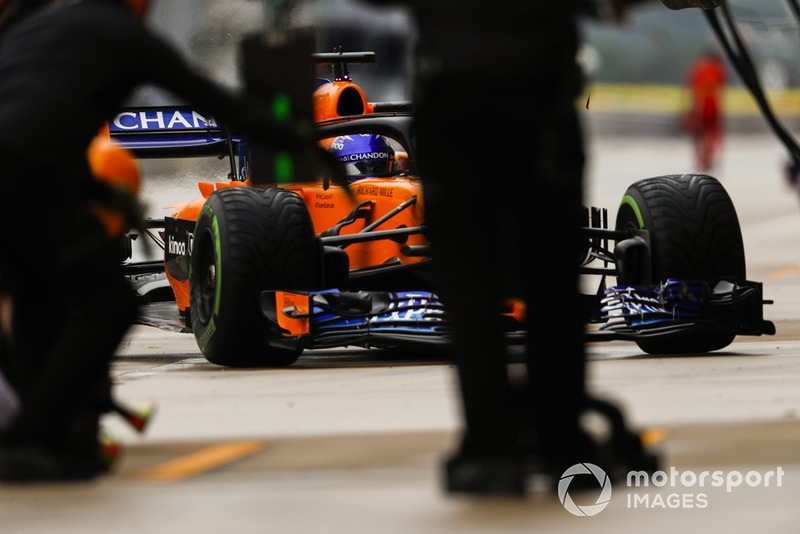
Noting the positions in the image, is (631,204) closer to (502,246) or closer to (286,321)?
(286,321)

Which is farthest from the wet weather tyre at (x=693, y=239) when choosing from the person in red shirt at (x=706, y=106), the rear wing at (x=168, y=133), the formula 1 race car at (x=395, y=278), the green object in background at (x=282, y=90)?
the person in red shirt at (x=706, y=106)

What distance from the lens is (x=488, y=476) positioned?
369cm

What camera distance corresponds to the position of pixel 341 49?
34.6 ft

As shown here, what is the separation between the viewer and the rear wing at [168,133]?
10.2 m

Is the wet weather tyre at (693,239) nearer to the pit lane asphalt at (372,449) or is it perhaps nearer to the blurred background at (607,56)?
the pit lane asphalt at (372,449)

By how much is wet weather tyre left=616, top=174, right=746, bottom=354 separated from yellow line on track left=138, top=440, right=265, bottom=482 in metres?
3.61

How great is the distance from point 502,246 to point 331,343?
13.7ft

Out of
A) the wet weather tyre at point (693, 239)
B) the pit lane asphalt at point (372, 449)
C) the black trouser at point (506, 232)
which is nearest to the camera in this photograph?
the pit lane asphalt at point (372, 449)

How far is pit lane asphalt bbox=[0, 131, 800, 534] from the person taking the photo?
142 inches

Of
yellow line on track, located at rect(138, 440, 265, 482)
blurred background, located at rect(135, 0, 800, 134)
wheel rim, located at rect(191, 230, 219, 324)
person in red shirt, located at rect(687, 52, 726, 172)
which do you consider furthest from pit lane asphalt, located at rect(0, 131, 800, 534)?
person in red shirt, located at rect(687, 52, 726, 172)

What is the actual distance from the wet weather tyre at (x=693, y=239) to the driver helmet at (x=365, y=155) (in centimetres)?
165

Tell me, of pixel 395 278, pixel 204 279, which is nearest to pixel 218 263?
pixel 204 279

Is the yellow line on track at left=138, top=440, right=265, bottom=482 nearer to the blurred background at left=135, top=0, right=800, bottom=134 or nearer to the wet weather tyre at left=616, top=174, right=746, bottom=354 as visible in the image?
the wet weather tyre at left=616, top=174, right=746, bottom=354

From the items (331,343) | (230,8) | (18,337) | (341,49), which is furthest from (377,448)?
(230,8)
